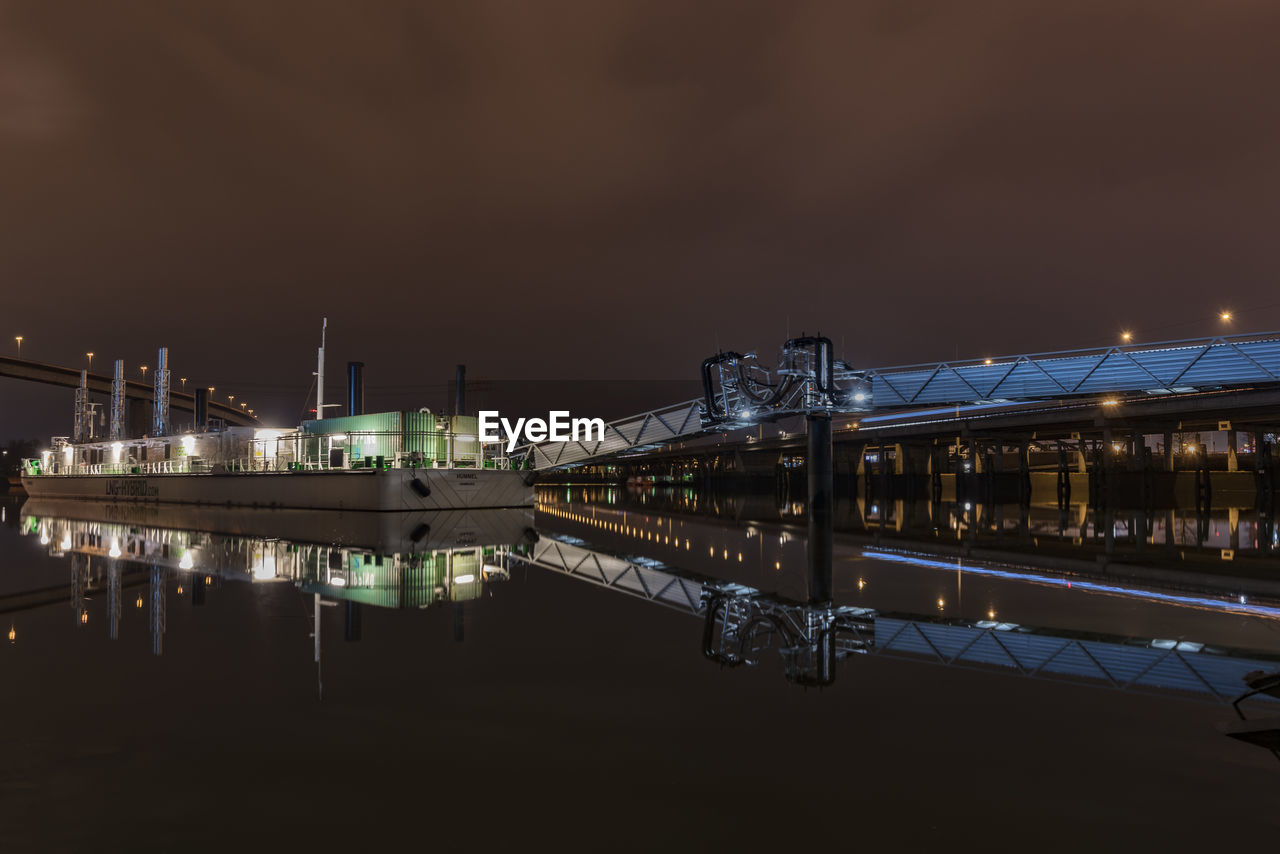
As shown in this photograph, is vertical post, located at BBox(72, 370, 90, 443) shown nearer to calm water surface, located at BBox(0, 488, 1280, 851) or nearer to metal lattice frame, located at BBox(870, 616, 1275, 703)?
calm water surface, located at BBox(0, 488, 1280, 851)

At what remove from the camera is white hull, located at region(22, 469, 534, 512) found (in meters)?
42.9

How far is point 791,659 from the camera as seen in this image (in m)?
9.26

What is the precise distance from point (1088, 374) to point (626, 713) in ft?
103

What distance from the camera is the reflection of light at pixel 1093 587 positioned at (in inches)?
528

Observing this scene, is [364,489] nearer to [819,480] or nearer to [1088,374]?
[819,480]

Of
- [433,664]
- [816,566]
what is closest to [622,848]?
[433,664]

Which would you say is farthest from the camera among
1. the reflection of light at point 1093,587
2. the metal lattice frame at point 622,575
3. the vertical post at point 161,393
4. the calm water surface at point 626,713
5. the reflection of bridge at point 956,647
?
the vertical post at point 161,393

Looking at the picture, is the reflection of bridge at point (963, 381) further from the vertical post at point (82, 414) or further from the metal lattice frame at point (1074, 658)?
the vertical post at point (82, 414)

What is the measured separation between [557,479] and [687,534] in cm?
14925

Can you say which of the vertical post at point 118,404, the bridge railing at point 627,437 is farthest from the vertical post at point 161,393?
the bridge railing at point 627,437

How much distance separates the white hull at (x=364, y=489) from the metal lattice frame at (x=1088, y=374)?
75.7 ft

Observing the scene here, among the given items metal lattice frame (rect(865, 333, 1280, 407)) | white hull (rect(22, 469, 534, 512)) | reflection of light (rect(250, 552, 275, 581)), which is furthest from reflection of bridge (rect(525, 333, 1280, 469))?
reflection of light (rect(250, 552, 275, 581))

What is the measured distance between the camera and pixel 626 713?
7.15 metres

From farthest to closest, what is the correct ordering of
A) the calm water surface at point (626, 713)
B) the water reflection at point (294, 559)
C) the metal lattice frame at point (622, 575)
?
the metal lattice frame at point (622, 575)
the water reflection at point (294, 559)
the calm water surface at point (626, 713)
